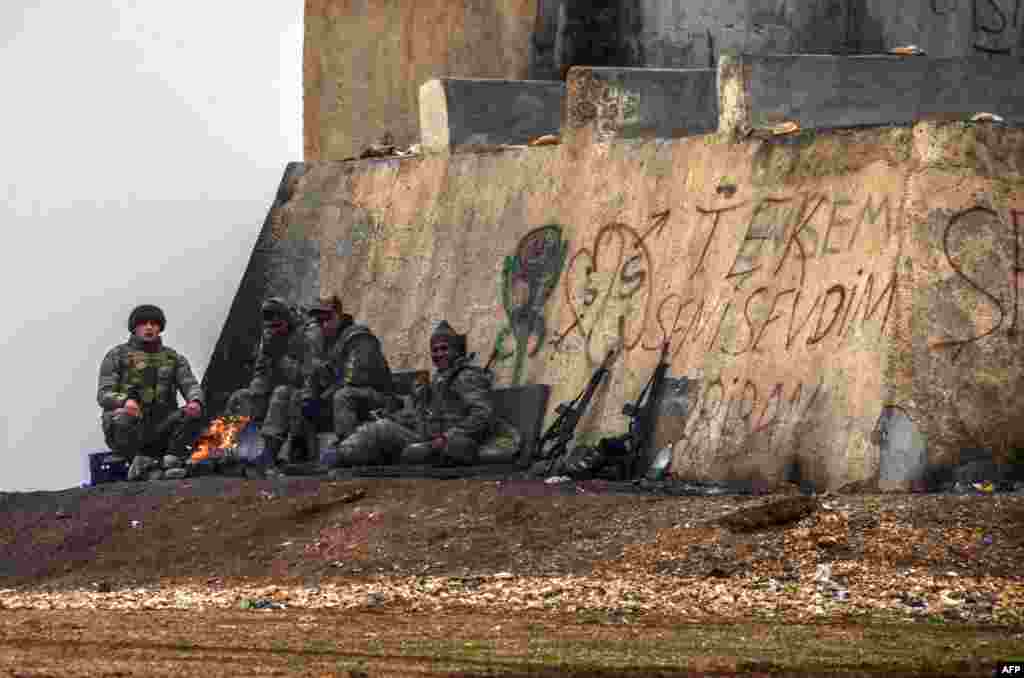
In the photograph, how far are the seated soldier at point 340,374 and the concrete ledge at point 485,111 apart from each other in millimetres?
2321

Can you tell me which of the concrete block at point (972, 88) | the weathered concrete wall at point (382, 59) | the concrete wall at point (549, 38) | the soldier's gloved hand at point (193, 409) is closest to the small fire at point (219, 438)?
the soldier's gloved hand at point (193, 409)

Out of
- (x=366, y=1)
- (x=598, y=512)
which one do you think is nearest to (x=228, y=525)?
(x=598, y=512)

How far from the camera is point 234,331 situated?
2523cm

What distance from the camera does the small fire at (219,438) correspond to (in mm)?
22375

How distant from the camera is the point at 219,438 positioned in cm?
2255

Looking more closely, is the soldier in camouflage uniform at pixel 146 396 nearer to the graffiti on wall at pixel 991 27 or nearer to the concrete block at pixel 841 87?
the concrete block at pixel 841 87

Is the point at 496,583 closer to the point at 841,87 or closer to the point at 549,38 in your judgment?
the point at 841,87

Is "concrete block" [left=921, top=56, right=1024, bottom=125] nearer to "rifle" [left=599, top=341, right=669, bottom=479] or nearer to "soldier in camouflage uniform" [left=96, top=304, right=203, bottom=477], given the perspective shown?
"rifle" [left=599, top=341, right=669, bottom=479]

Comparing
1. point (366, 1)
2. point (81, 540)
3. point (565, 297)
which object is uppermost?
point (366, 1)

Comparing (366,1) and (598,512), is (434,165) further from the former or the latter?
(598,512)

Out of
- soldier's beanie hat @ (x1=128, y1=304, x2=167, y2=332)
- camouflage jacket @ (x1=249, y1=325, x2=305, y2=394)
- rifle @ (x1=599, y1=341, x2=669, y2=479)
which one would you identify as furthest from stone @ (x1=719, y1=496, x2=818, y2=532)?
soldier's beanie hat @ (x1=128, y1=304, x2=167, y2=332)

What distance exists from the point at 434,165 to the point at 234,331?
256 centimetres

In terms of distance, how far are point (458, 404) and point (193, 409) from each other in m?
2.57

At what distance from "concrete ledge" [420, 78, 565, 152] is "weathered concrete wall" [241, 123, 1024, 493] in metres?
0.28
